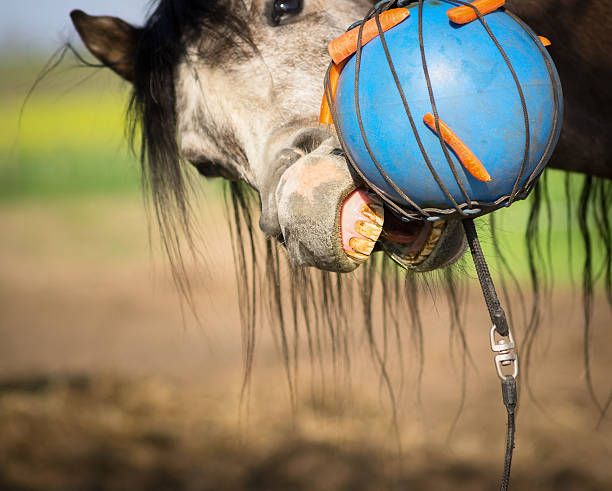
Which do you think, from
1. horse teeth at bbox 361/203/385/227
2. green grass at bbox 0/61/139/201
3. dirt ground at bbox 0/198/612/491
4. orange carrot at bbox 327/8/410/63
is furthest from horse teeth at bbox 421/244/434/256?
green grass at bbox 0/61/139/201

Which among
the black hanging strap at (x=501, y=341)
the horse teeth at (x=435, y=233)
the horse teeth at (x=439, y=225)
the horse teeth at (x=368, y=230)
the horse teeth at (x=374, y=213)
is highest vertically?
the horse teeth at (x=374, y=213)

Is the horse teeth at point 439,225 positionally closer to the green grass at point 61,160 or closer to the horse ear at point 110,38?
the horse ear at point 110,38

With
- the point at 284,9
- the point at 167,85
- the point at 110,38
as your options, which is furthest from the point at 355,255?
the point at 110,38

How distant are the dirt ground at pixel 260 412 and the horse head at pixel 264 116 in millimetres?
725

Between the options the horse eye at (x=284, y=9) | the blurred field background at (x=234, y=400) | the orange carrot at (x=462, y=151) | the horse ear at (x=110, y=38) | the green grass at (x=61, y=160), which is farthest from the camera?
the green grass at (x=61, y=160)

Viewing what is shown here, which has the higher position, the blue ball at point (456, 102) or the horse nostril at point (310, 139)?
the blue ball at point (456, 102)

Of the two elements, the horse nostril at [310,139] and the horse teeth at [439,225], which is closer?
the horse teeth at [439,225]

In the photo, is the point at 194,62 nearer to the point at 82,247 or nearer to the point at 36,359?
the point at 36,359

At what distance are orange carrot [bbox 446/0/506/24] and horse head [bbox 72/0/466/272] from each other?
0.34m

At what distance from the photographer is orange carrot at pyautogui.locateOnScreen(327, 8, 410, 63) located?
1151mm

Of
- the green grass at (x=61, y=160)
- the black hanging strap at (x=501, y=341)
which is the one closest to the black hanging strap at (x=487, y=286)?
the black hanging strap at (x=501, y=341)

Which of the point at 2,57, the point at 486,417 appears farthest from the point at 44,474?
the point at 2,57

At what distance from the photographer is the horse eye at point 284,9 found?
166 centimetres

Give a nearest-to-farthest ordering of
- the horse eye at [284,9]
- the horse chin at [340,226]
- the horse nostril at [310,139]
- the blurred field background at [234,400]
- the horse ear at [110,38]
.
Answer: the horse chin at [340,226]
the horse nostril at [310,139]
the horse eye at [284,9]
the horse ear at [110,38]
the blurred field background at [234,400]
